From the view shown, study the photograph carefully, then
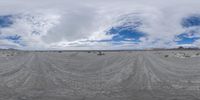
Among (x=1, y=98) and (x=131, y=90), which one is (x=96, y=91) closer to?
(x=131, y=90)

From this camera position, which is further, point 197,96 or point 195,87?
point 195,87

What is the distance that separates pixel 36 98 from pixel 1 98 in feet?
6.60

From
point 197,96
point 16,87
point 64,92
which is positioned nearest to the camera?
point 197,96

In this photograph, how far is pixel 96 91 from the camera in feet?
75.2

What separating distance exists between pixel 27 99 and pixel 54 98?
1.56m

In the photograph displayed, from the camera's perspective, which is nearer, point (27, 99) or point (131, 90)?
point (27, 99)

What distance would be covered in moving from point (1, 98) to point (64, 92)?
14.5ft

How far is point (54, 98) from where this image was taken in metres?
19.6

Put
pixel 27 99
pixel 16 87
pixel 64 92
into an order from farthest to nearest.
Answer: pixel 16 87, pixel 64 92, pixel 27 99

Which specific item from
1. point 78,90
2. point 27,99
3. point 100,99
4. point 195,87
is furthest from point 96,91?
point 195,87

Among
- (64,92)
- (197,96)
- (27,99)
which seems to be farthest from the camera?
(64,92)

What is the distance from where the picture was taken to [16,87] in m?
25.0

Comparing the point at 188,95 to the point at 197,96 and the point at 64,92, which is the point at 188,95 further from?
the point at 64,92

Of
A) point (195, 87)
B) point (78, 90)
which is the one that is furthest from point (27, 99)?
point (195, 87)
